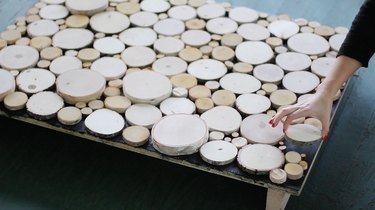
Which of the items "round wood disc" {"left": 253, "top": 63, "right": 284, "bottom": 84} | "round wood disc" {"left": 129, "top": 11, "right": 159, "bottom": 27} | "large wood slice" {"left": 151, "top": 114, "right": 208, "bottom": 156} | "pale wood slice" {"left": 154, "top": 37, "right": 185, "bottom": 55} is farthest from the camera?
"round wood disc" {"left": 129, "top": 11, "right": 159, "bottom": 27}

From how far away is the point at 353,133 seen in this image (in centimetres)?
165

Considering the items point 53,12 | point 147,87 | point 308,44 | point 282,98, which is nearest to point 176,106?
point 147,87

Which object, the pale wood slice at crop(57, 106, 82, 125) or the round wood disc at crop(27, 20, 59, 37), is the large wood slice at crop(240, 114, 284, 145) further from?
the round wood disc at crop(27, 20, 59, 37)

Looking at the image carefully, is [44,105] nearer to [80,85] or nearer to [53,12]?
[80,85]

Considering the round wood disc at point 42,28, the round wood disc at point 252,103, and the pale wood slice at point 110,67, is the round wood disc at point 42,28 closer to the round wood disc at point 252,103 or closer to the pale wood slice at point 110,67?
the pale wood slice at point 110,67

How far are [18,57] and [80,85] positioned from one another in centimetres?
27

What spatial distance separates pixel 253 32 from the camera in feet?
5.80

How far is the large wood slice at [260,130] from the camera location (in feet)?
4.57

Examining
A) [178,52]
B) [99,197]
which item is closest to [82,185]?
[99,197]

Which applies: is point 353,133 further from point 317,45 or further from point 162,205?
point 162,205

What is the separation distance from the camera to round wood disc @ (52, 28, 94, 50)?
170 centimetres

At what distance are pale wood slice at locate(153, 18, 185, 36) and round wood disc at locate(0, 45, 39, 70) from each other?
420 millimetres

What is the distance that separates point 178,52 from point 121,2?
37 centimetres

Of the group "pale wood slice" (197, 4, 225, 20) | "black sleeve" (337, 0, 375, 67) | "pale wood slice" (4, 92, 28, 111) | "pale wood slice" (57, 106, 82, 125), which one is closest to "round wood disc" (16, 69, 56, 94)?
"pale wood slice" (4, 92, 28, 111)
